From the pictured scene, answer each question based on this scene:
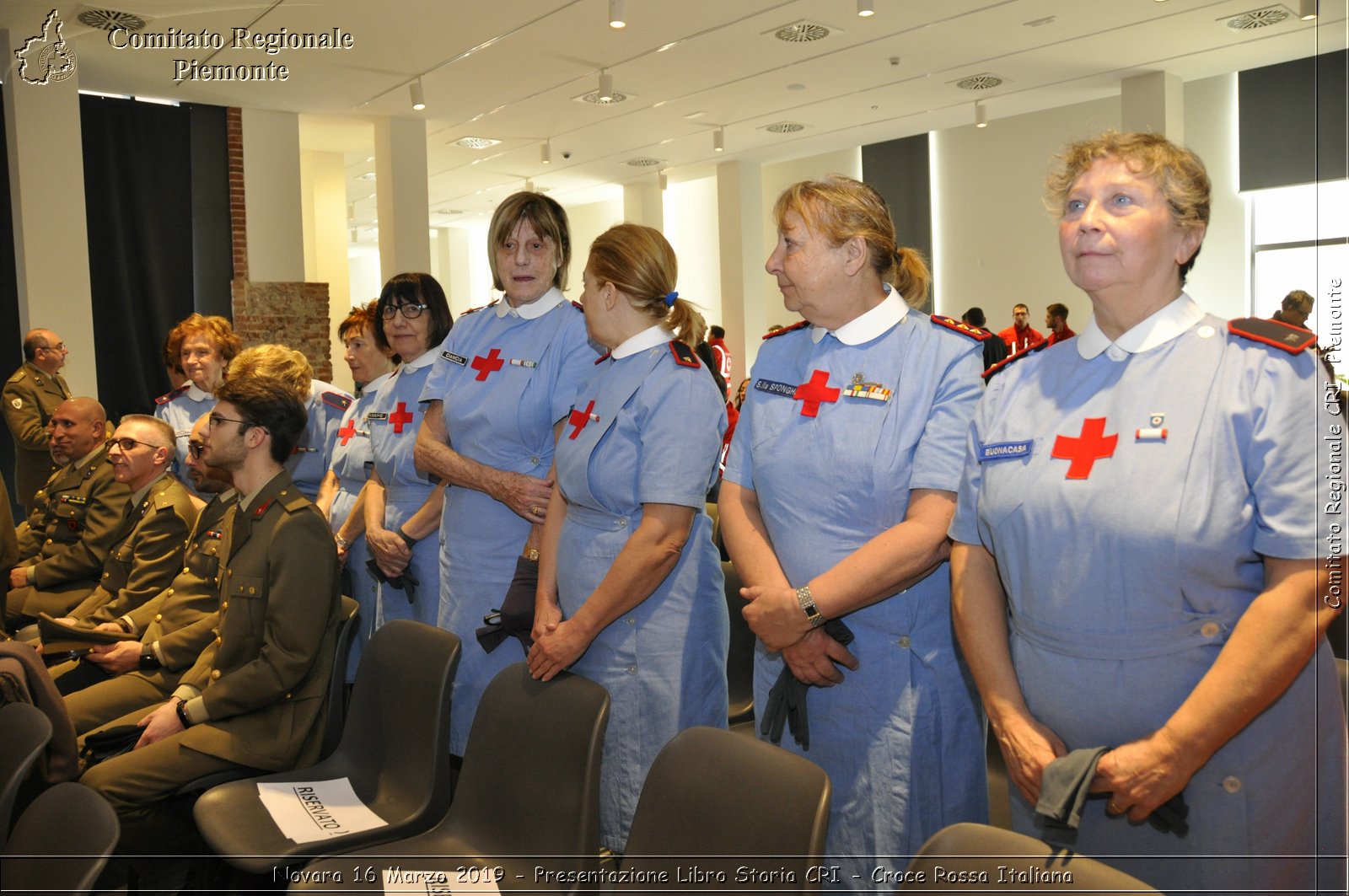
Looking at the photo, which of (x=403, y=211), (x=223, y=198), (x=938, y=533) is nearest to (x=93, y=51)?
(x=223, y=198)

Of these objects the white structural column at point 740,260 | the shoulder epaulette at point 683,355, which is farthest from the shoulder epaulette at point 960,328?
the white structural column at point 740,260

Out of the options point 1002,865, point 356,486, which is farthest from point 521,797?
point 356,486

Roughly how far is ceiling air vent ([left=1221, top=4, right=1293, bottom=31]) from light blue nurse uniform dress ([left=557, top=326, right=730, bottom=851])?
23.8ft

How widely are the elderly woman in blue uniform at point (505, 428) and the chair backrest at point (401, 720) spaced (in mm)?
255

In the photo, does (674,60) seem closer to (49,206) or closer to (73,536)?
(49,206)

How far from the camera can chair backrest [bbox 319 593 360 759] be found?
2504 millimetres

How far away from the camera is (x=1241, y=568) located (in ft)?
4.43

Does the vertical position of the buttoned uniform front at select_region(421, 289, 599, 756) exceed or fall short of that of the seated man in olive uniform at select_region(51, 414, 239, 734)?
it exceeds it

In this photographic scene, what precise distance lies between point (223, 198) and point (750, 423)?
8420 mm

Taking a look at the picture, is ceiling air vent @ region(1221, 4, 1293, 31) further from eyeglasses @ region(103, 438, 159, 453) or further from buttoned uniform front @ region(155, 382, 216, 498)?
eyeglasses @ region(103, 438, 159, 453)

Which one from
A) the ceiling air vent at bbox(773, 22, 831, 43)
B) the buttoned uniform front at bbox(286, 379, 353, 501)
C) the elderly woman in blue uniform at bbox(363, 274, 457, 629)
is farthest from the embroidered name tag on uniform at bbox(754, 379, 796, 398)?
the ceiling air vent at bbox(773, 22, 831, 43)

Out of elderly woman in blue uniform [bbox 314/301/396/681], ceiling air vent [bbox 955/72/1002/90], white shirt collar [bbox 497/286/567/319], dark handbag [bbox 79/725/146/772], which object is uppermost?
ceiling air vent [bbox 955/72/1002/90]

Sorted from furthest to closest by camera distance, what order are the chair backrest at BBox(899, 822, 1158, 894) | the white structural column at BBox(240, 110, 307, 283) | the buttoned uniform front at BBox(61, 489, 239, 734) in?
the white structural column at BBox(240, 110, 307, 283)
the buttoned uniform front at BBox(61, 489, 239, 734)
the chair backrest at BBox(899, 822, 1158, 894)

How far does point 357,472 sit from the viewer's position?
3.46 meters
